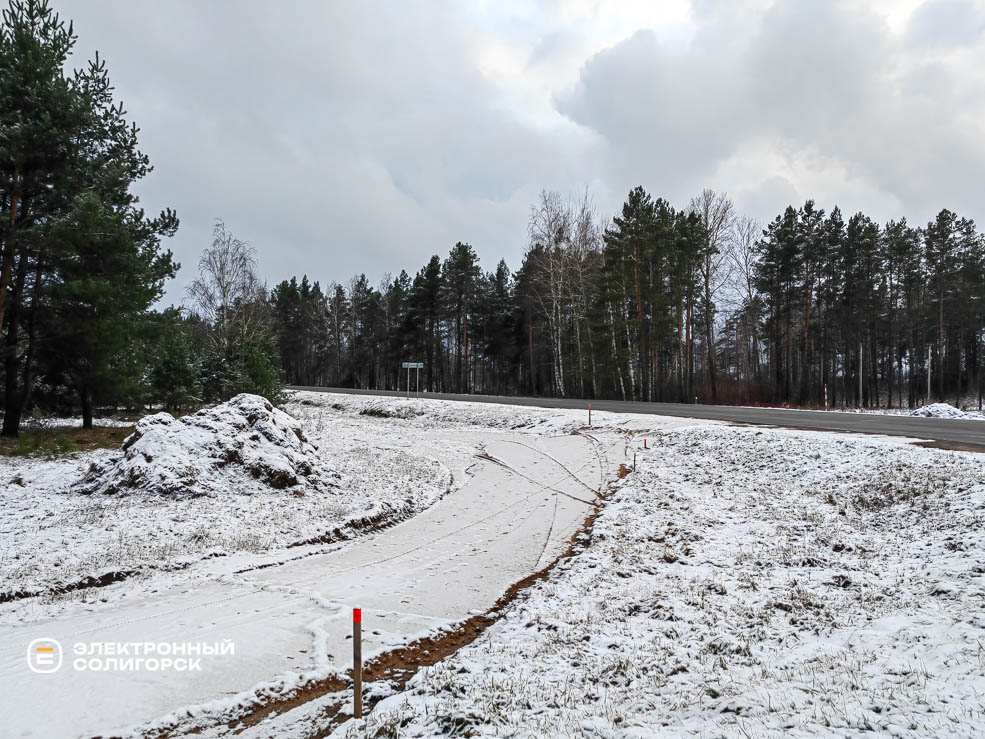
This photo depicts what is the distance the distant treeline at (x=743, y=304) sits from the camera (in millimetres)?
35469

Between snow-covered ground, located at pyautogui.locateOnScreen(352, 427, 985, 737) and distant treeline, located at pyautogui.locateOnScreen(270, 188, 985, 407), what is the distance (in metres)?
25.4

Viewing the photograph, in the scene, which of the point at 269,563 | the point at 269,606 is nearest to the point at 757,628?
the point at 269,606

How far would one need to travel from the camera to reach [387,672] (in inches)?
203

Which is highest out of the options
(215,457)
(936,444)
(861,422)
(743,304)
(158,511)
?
(743,304)

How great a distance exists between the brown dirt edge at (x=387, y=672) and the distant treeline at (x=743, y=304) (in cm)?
2959

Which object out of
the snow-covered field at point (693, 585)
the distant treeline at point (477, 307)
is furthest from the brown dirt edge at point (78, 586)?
the distant treeline at point (477, 307)

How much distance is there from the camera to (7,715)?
411 cm

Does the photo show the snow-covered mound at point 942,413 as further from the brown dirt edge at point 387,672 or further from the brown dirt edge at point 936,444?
the brown dirt edge at point 387,672

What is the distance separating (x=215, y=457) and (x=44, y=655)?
7.26 m

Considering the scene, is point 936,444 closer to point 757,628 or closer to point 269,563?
point 757,628

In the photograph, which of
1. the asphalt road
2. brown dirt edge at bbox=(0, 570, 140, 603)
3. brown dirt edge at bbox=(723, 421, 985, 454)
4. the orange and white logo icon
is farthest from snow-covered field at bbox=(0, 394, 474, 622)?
the asphalt road

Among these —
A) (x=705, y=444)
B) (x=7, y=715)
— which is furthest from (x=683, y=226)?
(x=7, y=715)

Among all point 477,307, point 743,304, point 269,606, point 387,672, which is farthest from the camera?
point 477,307

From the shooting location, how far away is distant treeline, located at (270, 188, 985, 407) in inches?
1396
